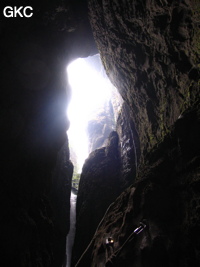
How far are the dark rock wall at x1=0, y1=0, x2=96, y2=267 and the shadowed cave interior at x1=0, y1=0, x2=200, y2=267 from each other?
0.16ft

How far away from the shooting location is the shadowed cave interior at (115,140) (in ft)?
13.0

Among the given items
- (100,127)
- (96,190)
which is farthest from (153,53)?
(100,127)

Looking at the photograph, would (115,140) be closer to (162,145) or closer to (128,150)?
(128,150)

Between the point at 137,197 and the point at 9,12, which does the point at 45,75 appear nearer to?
the point at 9,12

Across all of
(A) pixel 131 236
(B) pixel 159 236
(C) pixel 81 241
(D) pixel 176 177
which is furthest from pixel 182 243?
(C) pixel 81 241

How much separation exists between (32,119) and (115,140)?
7944mm

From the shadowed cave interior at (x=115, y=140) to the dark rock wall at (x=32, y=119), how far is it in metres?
0.05

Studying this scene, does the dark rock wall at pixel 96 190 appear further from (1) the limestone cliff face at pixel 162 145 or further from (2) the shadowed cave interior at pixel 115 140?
(1) the limestone cliff face at pixel 162 145

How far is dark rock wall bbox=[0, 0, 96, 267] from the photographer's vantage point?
7.45 metres

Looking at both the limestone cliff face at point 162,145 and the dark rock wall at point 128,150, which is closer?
the limestone cliff face at point 162,145

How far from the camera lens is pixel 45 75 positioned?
33.3 ft

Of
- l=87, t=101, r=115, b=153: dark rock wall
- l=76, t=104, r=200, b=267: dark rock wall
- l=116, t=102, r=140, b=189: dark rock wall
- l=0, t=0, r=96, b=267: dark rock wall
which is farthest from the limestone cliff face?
l=87, t=101, r=115, b=153: dark rock wall

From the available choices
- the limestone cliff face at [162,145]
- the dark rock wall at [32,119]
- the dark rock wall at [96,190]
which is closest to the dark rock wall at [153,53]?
the limestone cliff face at [162,145]

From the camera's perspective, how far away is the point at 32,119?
959cm
